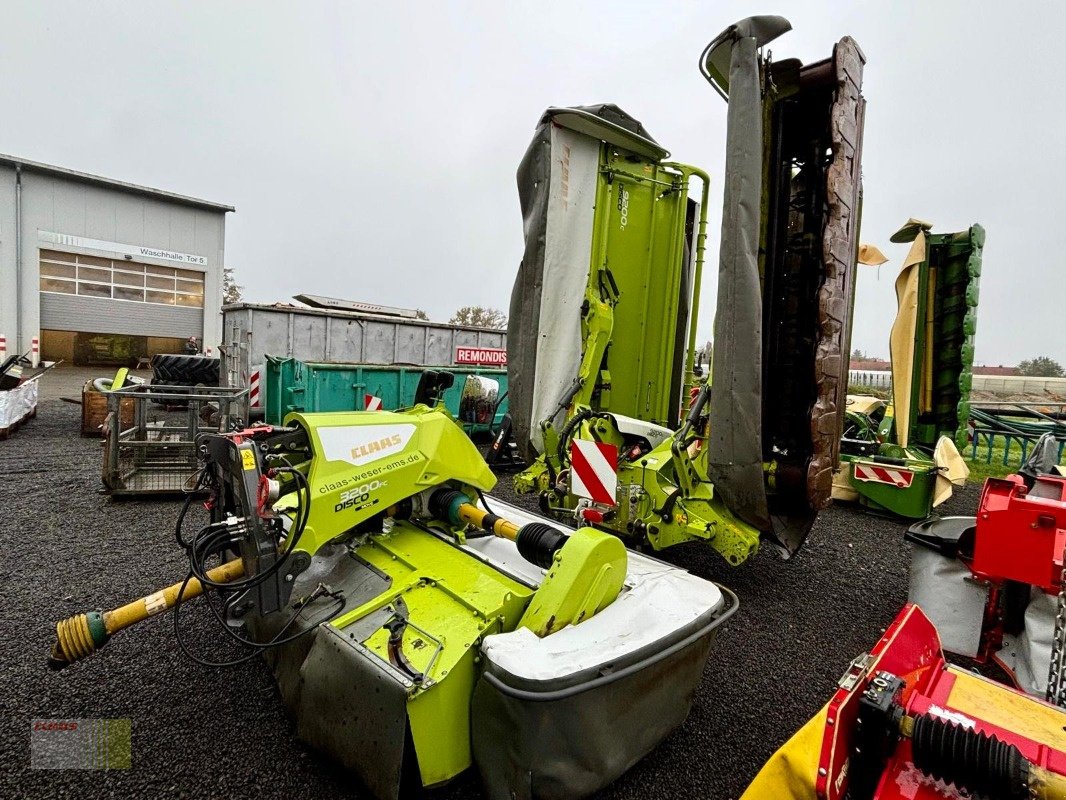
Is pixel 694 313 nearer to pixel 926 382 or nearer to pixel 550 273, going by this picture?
pixel 550 273

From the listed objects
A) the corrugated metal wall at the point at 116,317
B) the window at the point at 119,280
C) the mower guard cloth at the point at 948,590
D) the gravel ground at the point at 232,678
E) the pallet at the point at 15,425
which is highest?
the window at the point at 119,280

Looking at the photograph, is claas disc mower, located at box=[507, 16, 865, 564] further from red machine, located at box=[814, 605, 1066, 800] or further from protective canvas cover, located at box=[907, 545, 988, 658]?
red machine, located at box=[814, 605, 1066, 800]

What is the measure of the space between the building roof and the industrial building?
0.03 meters

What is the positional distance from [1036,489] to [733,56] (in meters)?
2.61

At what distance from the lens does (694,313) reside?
443 centimetres

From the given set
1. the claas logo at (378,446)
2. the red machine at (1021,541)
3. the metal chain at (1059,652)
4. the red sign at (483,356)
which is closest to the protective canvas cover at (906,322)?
the red machine at (1021,541)

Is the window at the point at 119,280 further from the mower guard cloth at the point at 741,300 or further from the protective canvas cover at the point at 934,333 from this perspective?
the mower guard cloth at the point at 741,300

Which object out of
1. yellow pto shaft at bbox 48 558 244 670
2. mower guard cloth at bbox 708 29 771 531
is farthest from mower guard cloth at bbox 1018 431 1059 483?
yellow pto shaft at bbox 48 558 244 670

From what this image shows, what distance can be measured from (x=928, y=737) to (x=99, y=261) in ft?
78.4

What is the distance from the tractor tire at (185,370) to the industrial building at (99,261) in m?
14.2

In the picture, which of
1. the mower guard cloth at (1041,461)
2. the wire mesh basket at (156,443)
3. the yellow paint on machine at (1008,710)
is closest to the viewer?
the yellow paint on machine at (1008,710)

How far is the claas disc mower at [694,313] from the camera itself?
2.43 metres

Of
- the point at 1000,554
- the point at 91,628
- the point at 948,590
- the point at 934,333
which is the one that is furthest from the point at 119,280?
the point at 1000,554

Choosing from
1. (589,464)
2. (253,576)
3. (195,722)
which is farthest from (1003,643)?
(195,722)
